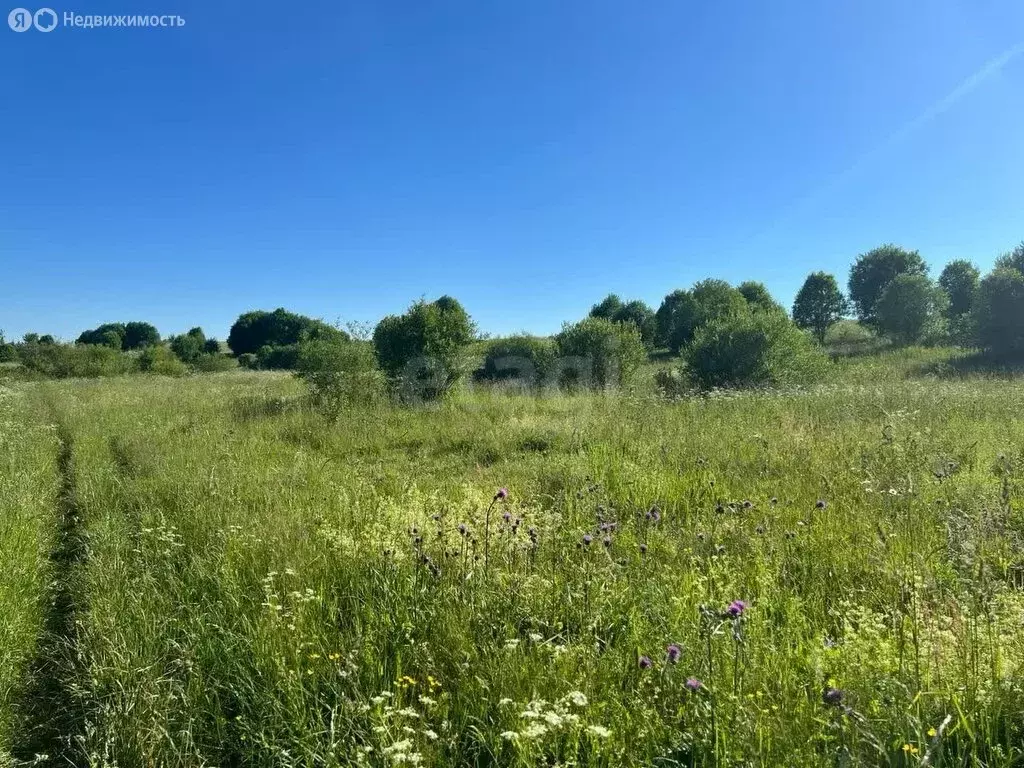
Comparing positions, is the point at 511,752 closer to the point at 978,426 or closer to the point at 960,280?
the point at 978,426

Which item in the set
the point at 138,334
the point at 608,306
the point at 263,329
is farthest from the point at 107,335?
the point at 608,306

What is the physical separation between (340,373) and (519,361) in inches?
487

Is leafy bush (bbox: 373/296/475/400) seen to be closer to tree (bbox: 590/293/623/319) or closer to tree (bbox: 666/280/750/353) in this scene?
tree (bbox: 666/280/750/353)

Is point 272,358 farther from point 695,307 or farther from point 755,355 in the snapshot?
point 755,355

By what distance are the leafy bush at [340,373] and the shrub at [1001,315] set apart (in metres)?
29.5

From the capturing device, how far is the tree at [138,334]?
6625 cm

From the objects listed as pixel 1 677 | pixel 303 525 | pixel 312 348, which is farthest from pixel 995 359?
pixel 1 677

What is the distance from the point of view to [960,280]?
46781 millimetres

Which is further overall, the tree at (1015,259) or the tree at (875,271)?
the tree at (875,271)

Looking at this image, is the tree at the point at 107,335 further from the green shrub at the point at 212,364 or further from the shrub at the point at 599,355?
the shrub at the point at 599,355

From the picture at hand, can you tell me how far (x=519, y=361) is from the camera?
955 inches

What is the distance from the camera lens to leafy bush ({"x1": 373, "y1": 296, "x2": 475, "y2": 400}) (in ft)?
46.5

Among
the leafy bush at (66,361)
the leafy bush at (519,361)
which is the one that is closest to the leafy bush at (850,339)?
the leafy bush at (519,361)

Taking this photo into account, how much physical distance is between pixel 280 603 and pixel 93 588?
1.42 m
